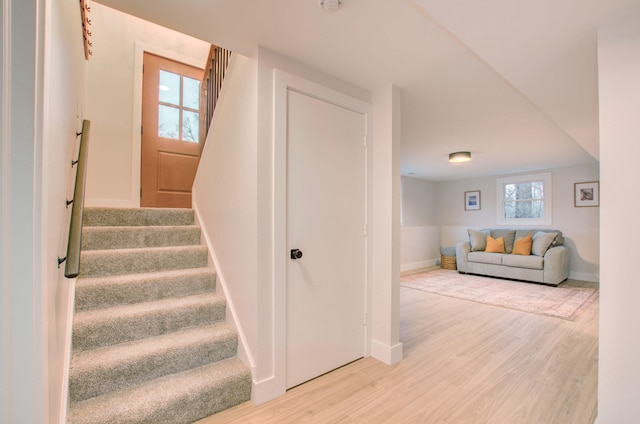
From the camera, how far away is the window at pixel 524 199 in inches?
232

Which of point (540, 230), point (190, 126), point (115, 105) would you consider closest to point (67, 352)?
point (115, 105)

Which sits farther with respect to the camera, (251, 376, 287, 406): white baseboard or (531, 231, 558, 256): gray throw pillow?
(531, 231, 558, 256): gray throw pillow

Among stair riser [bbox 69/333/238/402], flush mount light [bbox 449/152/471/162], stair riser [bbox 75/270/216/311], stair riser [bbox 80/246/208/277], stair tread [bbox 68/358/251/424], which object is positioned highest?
flush mount light [bbox 449/152/471/162]

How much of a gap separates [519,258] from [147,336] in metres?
6.08

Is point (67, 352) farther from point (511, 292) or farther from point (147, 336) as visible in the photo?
point (511, 292)

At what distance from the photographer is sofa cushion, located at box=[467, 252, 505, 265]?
18.3 ft

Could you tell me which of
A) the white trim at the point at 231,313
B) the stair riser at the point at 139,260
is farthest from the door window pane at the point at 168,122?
the stair riser at the point at 139,260

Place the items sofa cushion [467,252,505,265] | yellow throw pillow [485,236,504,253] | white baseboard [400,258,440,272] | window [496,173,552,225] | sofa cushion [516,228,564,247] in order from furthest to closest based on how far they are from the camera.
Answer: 1. white baseboard [400,258,440,272]
2. window [496,173,552,225]
3. yellow throw pillow [485,236,504,253]
4. sofa cushion [467,252,505,265]
5. sofa cushion [516,228,564,247]

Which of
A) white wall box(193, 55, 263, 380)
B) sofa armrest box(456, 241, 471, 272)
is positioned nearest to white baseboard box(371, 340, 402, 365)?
white wall box(193, 55, 263, 380)

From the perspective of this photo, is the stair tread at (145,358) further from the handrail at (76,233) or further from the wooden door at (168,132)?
the wooden door at (168,132)

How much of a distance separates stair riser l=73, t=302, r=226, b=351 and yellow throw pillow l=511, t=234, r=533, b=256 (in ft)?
18.8

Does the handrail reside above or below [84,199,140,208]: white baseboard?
below

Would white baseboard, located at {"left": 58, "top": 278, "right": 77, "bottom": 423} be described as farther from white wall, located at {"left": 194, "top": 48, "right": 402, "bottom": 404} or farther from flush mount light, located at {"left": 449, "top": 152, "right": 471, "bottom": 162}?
flush mount light, located at {"left": 449, "top": 152, "right": 471, "bottom": 162}

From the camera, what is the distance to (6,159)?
75cm
